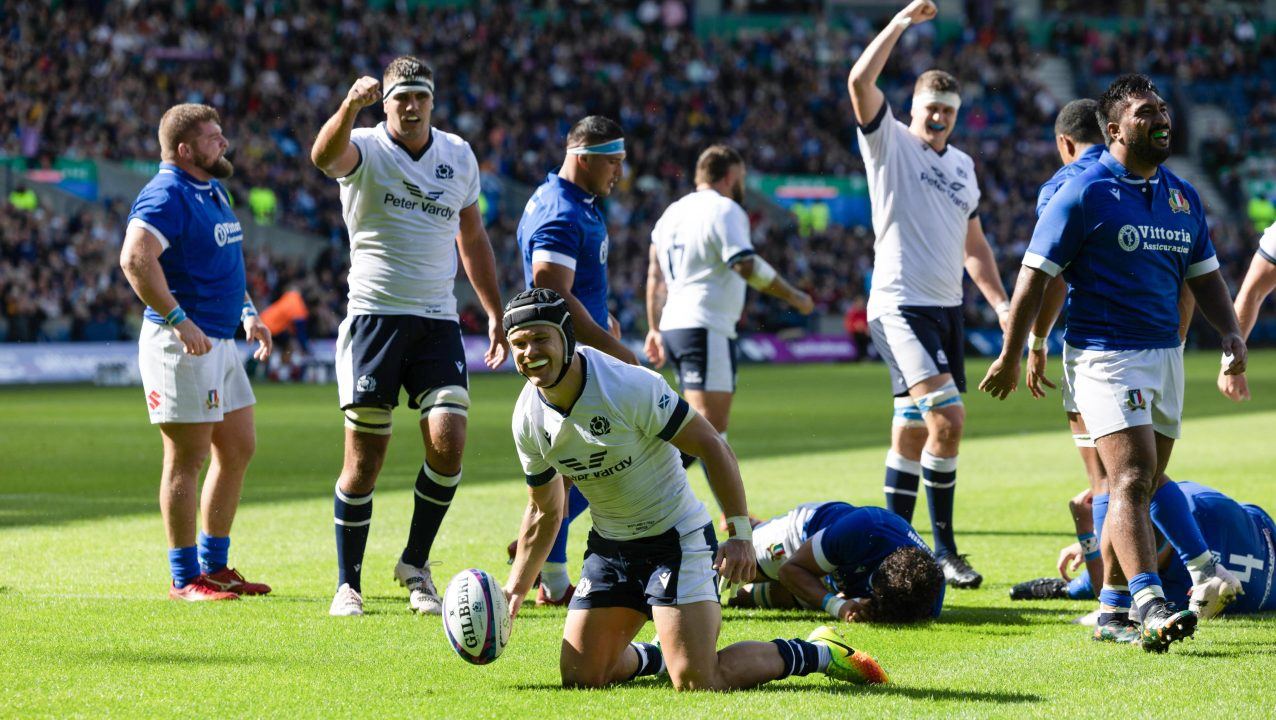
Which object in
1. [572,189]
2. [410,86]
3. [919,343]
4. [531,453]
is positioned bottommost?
[531,453]

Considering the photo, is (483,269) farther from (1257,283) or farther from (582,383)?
(1257,283)

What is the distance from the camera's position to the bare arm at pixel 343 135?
6.74 m

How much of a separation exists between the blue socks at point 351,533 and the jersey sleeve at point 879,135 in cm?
344

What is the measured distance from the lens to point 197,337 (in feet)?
24.4

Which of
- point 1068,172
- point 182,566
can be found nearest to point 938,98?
point 1068,172

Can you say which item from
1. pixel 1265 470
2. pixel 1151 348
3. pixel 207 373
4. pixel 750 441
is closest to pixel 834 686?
pixel 1151 348

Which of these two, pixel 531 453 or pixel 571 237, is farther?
pixel 571 237

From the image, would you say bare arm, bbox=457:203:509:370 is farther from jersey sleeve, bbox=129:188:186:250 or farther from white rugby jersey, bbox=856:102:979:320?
white rugby jersey, bbox=856:102:979:320

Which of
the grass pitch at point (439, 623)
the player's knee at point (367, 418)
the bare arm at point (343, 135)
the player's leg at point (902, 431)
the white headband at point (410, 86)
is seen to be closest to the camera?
the grass pitch at point (439, 623)

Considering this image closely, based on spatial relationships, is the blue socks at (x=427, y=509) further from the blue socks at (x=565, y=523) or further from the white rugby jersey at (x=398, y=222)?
the white rugby jersey at (x=398, y=222)

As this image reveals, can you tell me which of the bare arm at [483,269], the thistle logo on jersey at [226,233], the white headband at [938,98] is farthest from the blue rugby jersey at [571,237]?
the white headband at [938,98]

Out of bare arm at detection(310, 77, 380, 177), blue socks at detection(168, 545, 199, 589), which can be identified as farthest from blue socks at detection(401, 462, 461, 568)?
bare arm at detection(310, 77, 380, 177)

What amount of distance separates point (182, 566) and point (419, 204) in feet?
7.17

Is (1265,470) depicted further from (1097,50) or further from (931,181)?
(1097,50)
